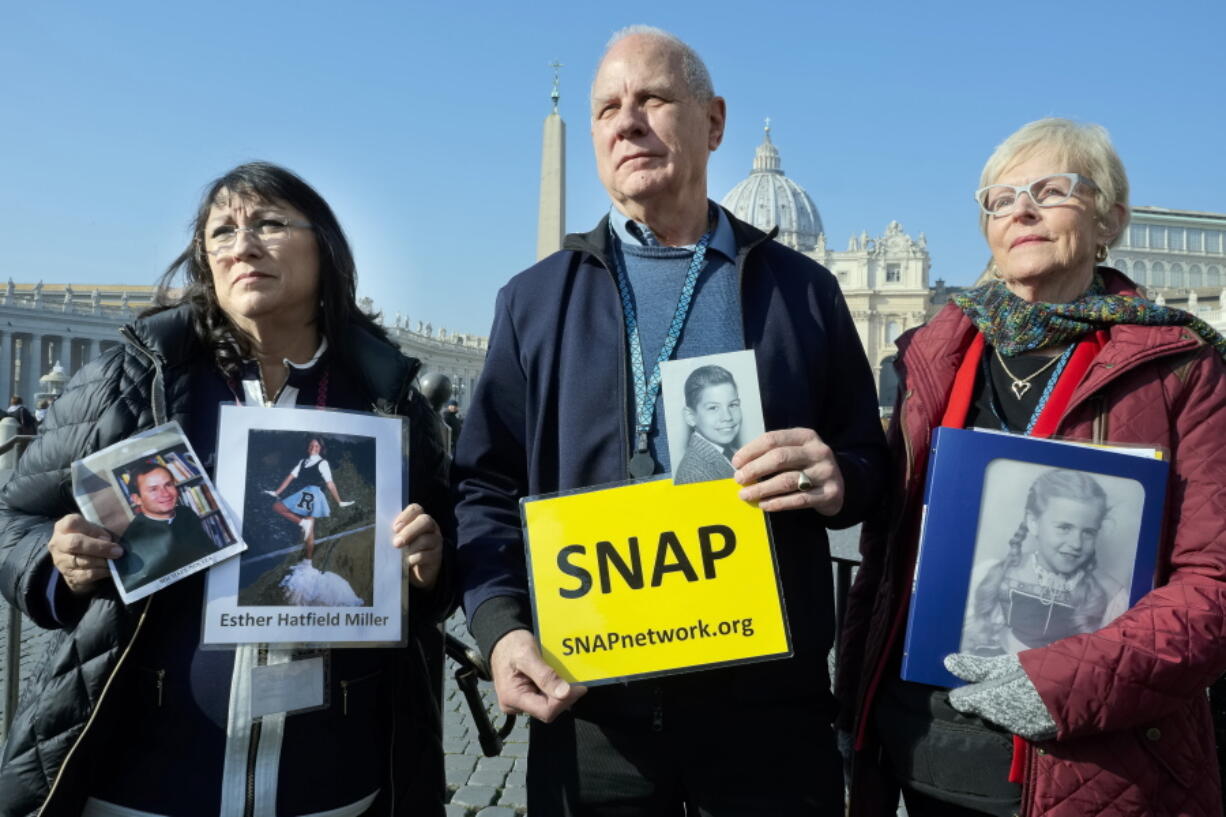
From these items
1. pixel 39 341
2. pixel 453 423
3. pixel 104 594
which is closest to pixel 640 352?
pixel 104 594

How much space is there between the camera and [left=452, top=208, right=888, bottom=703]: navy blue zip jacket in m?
1.83

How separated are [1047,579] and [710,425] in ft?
2.21

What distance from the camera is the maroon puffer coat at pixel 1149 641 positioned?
5.41 ft

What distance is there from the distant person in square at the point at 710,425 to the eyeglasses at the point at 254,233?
95cm

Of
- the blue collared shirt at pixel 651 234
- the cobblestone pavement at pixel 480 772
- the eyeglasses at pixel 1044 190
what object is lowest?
the cobblestone pavement at pixel 480 772

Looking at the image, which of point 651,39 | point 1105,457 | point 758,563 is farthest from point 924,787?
point 651,39

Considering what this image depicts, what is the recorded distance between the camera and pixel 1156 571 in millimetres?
1768

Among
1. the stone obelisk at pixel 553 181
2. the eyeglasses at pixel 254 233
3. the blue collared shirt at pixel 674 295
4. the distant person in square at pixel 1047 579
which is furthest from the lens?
Result: the stone obelisk at pixel 553 181

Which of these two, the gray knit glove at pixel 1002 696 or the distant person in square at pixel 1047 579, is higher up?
the distant person in square at pixel 1047 579

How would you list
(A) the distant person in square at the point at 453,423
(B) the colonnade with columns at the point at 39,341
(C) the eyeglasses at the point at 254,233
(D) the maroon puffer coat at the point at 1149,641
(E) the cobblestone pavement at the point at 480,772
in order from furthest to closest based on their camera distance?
(B) the colonnade with columns at the point at 39,341 < (A) the distant person in square at the point at 453,423 < (E) the cobblestone pavement at the point at 480,772 < (C) the eyeglasses at the point at 254,233 < (D) the maroon puffer coat at the point at 1149,641

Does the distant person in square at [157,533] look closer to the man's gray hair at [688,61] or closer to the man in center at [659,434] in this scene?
the man in center at [659,434]

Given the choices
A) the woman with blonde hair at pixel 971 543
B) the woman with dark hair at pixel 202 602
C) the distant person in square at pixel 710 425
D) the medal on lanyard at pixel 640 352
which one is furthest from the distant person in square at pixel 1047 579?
the woman with dark hair at pixel 202 602

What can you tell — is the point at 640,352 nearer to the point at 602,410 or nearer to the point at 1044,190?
Answer: the point at 602,410

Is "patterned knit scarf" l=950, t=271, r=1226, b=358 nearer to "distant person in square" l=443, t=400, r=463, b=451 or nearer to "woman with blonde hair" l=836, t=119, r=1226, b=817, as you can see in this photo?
Result: "woman with blonde hair" l=836, t=119, r=1226, b=817
